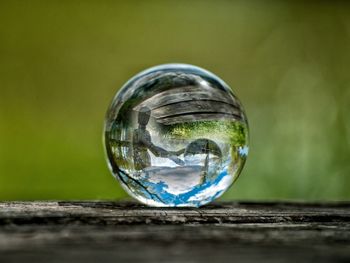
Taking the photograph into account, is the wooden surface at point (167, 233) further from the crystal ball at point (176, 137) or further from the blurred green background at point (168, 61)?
the blurred green background at point (168, 61)

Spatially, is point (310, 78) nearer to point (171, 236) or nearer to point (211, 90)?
point (211, 90)

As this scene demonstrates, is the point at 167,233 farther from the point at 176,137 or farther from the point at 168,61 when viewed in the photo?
the point at 168,61

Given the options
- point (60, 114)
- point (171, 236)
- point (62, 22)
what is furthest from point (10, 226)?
point (62, 22)

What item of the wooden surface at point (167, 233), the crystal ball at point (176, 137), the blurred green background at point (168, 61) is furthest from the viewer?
the blurred green background at point (168, 61)

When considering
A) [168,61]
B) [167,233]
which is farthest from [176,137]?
[168,61]

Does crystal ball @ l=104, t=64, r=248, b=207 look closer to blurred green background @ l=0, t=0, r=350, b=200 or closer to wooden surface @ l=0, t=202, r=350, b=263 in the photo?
wooden surface @ l=0, t=202, r=350, b=263

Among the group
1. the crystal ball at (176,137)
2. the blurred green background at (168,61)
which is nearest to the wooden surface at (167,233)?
the crystal ball at (176,137)
